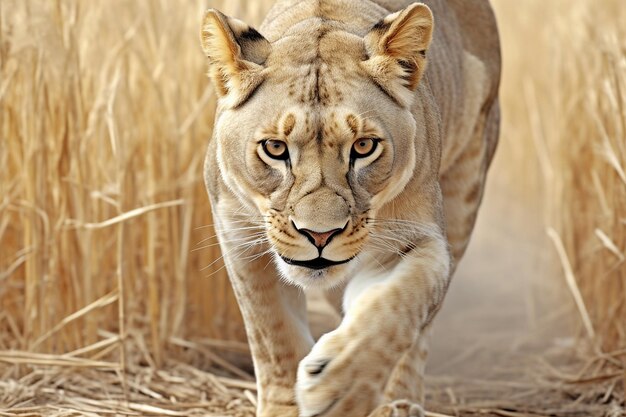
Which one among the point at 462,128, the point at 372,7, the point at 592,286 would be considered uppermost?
the point at 372,7

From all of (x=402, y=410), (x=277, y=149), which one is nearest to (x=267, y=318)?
(x=402, y=410)

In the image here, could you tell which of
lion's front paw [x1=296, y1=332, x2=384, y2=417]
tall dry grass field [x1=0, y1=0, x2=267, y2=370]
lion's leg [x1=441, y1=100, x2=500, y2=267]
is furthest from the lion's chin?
lion's leg [x1=441, y1=100, x2=500, y2=267]

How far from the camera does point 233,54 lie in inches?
124

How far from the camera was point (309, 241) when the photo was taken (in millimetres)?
2879

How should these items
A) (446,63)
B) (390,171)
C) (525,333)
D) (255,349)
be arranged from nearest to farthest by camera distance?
(390,171) → (255,349) → (446,63) → (525,333)

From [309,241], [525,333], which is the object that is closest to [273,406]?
[309,241]

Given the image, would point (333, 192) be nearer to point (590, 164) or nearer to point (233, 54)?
point (233, 54)

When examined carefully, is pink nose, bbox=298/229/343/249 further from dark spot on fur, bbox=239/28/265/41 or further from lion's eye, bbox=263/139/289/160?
dark spot on fur, bbox=239/28/265/41

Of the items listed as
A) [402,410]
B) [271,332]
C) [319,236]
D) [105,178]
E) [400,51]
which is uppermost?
[400,51]

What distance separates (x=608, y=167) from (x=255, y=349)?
2013mm

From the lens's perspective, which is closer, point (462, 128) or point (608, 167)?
point (462, 128)

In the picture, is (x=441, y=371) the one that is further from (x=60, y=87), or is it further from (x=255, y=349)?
(x=60, y=87)

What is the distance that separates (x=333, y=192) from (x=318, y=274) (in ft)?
0.83

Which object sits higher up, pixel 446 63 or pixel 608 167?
pixel 446 63
